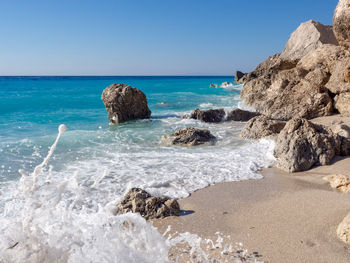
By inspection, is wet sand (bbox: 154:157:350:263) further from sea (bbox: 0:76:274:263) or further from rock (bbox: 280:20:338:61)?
rock (bbox: 280:20:338:61)

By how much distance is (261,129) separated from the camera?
7.75m

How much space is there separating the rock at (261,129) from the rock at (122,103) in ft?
19.6

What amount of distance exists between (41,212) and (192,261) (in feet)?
4.80

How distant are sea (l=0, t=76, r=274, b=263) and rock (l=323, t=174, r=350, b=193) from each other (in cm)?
116

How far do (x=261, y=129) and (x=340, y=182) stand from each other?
373 cm

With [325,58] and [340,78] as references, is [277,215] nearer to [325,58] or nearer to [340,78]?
[340,78]

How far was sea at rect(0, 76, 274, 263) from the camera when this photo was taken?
158 centimetres

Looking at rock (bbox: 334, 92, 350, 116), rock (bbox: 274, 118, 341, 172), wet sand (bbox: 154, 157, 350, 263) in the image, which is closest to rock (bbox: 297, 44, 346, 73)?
rock (bbox: 334, 92, 350, 116)

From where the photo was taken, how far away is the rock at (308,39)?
15.7 metres

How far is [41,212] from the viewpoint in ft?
5.57

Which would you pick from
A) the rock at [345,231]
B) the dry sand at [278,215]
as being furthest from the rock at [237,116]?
the rock at [345,231]

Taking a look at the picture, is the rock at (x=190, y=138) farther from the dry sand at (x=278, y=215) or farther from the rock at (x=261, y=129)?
the dry sand at (x=278, y=215)

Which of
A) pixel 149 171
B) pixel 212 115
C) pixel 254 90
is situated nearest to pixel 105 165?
pixel 149 171

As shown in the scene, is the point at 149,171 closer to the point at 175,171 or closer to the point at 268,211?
the point at 175,171
